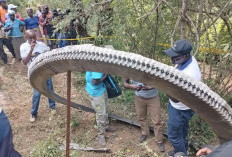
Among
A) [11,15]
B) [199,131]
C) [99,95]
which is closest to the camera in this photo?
[99,95]

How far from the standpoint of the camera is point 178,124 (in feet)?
11.8

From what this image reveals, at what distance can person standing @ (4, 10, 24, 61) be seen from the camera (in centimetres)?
838

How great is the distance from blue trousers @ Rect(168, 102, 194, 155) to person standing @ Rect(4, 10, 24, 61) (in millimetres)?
6457

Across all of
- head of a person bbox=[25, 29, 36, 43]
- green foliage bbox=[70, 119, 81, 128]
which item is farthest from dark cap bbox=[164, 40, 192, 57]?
head of a person bbox=[25, 29, 36, 43]

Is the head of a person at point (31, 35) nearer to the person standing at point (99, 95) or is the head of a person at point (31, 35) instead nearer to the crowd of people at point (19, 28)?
the person standing at point (99, 95)

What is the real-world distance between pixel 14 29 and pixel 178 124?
22.1 ft

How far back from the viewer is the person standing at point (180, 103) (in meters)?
3.28

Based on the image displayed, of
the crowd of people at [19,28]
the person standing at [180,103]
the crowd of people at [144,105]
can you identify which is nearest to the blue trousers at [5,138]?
the crowd of people at [144,105]

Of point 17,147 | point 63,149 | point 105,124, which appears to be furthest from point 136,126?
point 17,147

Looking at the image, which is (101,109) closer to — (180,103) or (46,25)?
(180,103)

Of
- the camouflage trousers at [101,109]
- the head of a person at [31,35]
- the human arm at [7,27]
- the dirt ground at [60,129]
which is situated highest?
the head of a person at [31,35]

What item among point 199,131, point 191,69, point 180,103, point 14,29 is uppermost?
point 191,69

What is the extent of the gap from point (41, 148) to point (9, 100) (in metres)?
2.93

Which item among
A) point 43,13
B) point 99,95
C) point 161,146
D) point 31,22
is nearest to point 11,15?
point 31,22
